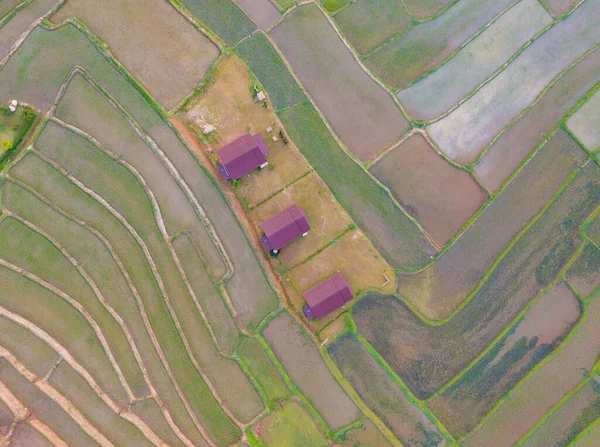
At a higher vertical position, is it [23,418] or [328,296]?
[23,418]

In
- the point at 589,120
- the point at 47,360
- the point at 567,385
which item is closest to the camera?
the point at 47,360

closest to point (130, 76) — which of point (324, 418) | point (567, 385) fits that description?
point (324, 418)

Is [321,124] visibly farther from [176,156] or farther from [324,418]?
[324,418]

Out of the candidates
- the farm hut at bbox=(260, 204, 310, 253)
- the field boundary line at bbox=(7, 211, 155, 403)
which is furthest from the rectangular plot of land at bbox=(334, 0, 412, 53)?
the field boundary line at bbox=(7, 211, 155, 403)

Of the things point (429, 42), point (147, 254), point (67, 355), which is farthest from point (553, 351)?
point (67, 355)

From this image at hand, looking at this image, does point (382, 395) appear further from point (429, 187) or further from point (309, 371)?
point (429, 187)

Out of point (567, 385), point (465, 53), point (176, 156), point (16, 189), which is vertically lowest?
point (567, 385)

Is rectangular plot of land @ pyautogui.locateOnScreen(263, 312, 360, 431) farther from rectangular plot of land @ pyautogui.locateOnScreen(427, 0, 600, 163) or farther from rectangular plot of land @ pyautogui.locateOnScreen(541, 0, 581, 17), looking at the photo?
rectangular plot of land @ pyautogui.locateOnScreen(541, 0, 581, 17)
